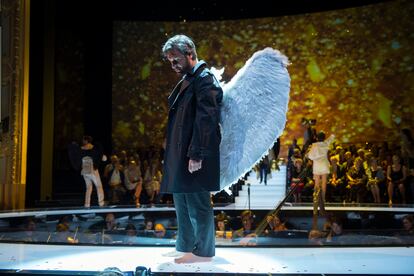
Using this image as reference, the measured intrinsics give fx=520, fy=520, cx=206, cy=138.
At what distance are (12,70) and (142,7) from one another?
5723 mm

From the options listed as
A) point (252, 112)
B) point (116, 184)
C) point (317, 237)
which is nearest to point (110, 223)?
point (317, 237)

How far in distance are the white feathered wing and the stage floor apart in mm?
545

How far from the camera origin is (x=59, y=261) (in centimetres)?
290

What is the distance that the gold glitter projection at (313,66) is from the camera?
1291cm

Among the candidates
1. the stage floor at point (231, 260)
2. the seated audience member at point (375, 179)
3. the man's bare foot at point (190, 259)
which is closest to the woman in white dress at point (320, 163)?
the seated audience member at point (375, 179)

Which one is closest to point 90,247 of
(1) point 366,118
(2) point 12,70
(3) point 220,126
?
(3) point 220,126

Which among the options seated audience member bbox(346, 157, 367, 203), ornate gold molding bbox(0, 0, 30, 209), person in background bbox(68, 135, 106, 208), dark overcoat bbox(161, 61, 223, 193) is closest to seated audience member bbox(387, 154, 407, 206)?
seated audience member bbox(346, 157, 367, 203)

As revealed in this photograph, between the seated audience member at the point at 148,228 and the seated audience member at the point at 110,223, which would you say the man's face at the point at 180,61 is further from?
the seated audience member at the point at 110,223

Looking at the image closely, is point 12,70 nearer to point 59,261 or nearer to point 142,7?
point 142,7

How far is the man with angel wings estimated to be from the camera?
282 cm

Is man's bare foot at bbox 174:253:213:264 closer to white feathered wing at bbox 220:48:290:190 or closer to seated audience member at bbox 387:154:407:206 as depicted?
white feathered wing at bbox 220:48:290:190

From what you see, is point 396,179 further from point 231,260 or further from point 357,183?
point 231,260

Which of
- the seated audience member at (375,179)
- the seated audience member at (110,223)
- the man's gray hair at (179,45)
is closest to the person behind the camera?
the man's gray hair at (179,45)

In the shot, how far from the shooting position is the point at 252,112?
3146mm
